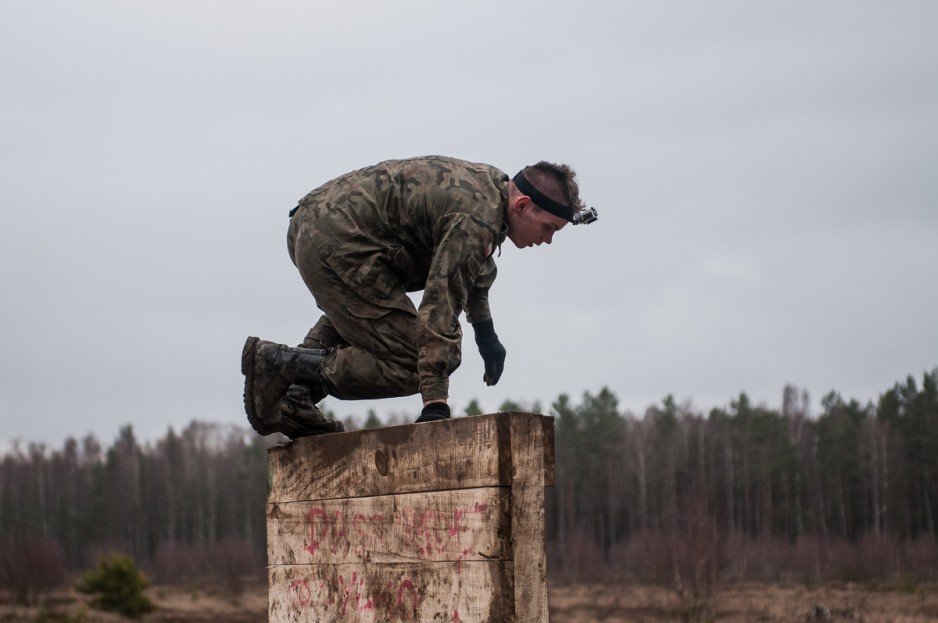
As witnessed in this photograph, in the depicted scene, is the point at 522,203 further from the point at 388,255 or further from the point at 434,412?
the point at 434,412

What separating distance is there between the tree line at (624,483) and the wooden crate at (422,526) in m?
53.4

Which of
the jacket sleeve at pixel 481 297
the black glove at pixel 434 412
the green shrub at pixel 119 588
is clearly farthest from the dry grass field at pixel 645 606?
the black glove at pixel 434 412

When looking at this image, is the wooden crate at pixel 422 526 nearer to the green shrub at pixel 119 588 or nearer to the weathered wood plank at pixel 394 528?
the weathered wood plank at pixel 394 528

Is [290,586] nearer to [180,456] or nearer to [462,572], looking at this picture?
[462,572]

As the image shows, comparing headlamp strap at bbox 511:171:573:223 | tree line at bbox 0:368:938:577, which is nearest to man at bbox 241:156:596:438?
headlamp strap at bbox 511:171:573:223

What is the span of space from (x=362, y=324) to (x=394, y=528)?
106 cm

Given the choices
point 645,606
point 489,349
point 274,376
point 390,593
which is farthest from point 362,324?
point 645,606

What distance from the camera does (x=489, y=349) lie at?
19.7 ft

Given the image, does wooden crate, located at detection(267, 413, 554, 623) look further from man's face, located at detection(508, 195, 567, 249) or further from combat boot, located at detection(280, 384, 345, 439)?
man's face, located at detection(508, 195, 567, 249)

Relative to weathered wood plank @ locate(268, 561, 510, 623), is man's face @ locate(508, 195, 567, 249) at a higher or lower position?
higher

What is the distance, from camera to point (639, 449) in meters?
75.2

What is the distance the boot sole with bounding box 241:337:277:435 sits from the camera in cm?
546

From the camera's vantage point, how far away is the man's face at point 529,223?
16.9 feet

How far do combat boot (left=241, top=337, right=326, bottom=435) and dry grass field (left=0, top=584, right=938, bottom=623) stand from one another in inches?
1439
